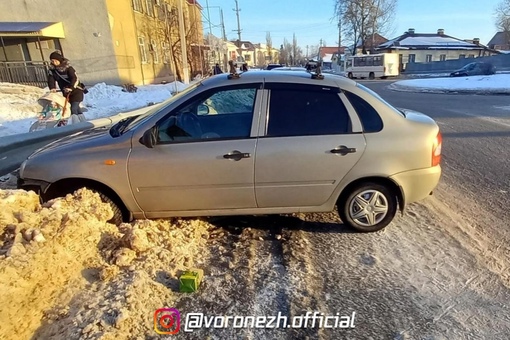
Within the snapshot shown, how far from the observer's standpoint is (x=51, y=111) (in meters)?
7.21

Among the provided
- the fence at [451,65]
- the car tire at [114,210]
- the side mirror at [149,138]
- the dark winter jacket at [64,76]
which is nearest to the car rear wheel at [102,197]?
the car tire at [114,210]

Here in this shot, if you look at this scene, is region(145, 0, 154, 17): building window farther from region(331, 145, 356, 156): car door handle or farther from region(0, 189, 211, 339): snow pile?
region(331, 145, 356, 156): car door handle

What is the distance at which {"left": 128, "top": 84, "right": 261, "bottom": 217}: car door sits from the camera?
3.33 meters

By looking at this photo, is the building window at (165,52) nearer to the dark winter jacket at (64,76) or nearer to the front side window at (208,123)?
the dark winter jacket at (64,76)

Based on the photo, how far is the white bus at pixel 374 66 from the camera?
38.8m

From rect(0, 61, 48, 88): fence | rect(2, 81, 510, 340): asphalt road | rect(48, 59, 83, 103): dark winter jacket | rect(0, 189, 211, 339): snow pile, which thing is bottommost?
rect(2, 81, 510, 340): asphalt road

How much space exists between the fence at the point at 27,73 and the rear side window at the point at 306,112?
19.1 meters

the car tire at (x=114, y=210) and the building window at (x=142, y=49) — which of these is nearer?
the car tire at (x=114, y=210)

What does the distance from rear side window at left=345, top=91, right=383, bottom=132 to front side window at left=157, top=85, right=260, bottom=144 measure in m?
1.02

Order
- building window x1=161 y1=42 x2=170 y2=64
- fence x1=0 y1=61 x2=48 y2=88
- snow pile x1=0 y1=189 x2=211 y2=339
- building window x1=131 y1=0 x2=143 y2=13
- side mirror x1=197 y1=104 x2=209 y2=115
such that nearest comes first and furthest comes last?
snow pile x1=0 y1=189 x2=211 y2=339 < side mirror x1=197 y1=104 x2=209 y2=115 < fence x1=0 y1=61 x2=48 y2=88 < building window x1=131 y1=0 x2=143 y2=13 < building window x1=161 y1=42 x2=170 y2=64

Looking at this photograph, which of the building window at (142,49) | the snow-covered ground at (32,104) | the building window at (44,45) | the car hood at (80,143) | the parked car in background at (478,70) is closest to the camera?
the car hood at (80,143)

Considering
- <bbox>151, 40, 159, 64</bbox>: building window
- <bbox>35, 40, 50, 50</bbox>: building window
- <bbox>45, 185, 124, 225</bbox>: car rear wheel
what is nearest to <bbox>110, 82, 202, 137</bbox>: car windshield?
<bbox>45, 185, 124, 225</bbox>: car rear wheel

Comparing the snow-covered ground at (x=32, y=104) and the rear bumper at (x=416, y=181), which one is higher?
the snow-covered ground at (x=32, y=104)

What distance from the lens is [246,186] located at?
11.2 ft
